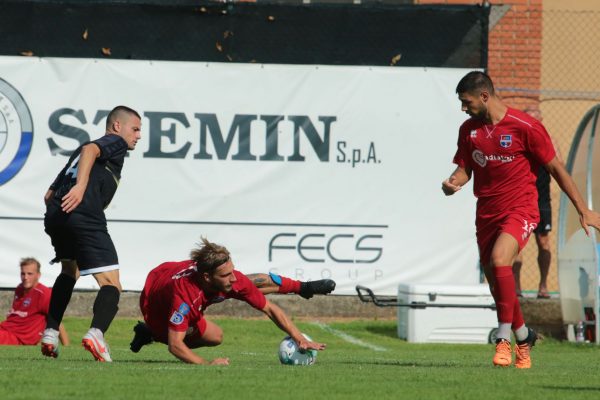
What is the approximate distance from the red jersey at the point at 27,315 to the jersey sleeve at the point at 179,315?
5424 mm

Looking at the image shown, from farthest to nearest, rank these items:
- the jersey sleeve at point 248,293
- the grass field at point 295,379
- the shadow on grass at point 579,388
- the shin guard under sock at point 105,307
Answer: the shin guard under sock at point 105,307
the jersey sleeve at point 248,293
the shadow on grass at point 579,388
the grass field at point 295,379

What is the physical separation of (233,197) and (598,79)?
222 inches

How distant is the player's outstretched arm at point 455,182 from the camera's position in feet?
29.0

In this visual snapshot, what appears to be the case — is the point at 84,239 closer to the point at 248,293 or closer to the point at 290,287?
the point at 248,293

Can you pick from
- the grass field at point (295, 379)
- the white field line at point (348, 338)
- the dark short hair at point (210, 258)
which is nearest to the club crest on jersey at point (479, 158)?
the grass field at point (295, 379)

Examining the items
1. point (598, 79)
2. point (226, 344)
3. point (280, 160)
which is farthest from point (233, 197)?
point (598, 79)

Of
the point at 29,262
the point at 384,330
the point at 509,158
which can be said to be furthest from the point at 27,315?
the point at 509,158

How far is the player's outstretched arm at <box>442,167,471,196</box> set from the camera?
8836 mm

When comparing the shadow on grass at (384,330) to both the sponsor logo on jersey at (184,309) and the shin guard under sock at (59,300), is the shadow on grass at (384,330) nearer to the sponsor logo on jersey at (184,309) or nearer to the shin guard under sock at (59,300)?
the shin guard under sock at (59,300)

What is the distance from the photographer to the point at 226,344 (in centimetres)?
1325

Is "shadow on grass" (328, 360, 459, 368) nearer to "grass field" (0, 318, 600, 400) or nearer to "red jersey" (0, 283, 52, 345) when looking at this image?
"grass field" (0, 318, 600, 400)

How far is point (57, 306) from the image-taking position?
906 centimetres

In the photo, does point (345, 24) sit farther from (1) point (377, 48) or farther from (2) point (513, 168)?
(2) point (513, 168)

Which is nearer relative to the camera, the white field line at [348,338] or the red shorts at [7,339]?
the red shorts at [7,339]
